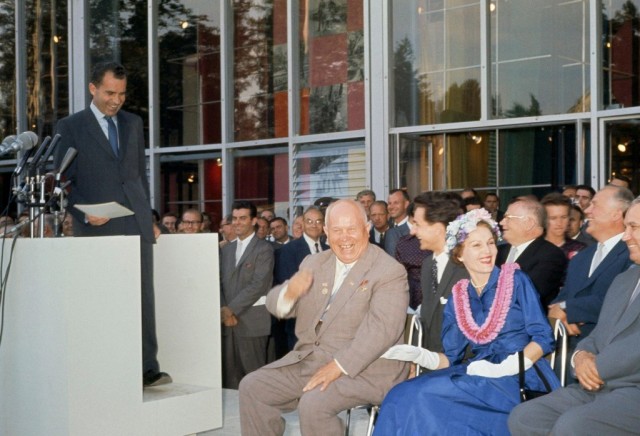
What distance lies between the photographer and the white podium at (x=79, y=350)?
4621mm

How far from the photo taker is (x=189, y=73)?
13.8m

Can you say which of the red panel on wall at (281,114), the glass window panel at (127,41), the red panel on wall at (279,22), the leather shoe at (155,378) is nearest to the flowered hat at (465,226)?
the leather shoe at (155,378)

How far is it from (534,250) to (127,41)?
1018 centimetres

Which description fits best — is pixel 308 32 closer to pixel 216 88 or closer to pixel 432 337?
pixel 216 88

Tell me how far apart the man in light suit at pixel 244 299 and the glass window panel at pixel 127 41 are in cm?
635

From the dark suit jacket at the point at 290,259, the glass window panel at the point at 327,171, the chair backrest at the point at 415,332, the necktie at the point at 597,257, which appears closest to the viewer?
the chair backrest at the point at 415,332

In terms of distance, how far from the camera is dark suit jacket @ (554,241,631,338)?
203 inches

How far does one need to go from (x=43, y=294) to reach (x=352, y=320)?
1598mm

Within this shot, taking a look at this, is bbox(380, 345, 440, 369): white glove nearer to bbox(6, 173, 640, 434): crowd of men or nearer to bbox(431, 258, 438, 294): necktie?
bbox(6, 173, 640, 434): crowd of men

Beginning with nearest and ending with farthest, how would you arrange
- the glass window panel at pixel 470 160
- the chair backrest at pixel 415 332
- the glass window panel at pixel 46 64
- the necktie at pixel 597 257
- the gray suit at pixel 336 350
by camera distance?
the gray suit at pixel 336 350 → the chair backrest at pixel 415 332 → the necktie at pixel 597 257 → the glass window panel at pixel 470 160 → the glass window panel at pixel 46 64

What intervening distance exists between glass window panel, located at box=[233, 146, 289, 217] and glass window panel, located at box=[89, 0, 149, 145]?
1.79 m

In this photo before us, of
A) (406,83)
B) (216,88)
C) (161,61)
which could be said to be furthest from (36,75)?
(406,83)

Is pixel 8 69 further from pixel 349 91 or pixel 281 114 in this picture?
pixel 349 91

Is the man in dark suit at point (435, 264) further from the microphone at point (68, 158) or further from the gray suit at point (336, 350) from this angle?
the microphone at point (68, 158)
